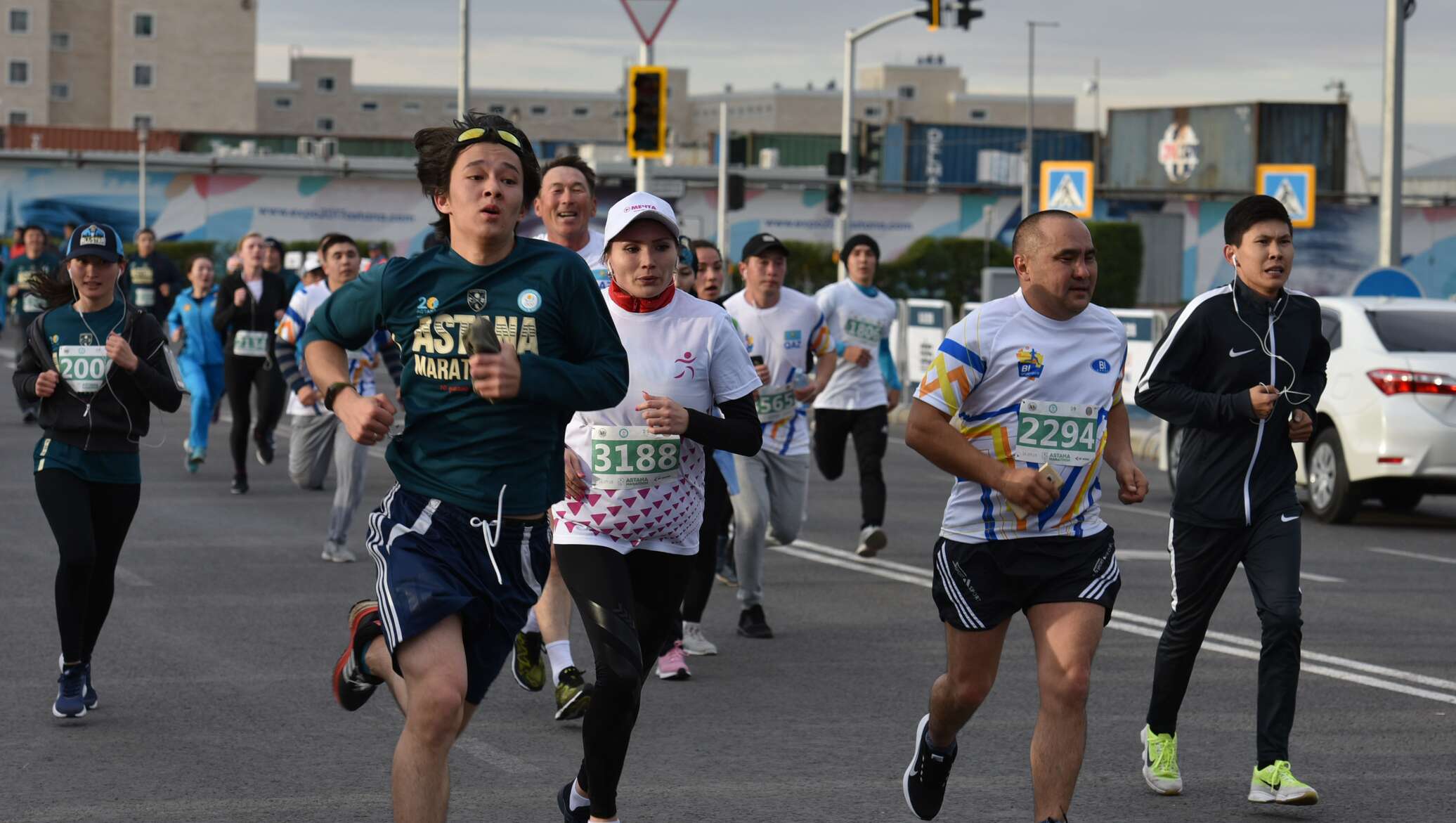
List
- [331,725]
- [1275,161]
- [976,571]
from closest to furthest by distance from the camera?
[976,571], [331,725], [1275,161]

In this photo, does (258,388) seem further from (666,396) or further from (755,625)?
(666,396)

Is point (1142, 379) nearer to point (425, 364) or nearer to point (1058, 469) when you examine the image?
point (1058, 469)

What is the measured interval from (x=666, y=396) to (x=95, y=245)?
2721mm

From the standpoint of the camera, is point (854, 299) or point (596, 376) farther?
point (854, 299)

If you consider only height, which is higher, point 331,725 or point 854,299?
point 854,299

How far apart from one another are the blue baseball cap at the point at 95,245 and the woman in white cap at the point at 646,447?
7.51 ft

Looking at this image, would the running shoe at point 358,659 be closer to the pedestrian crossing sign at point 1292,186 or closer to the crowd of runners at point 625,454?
the crowd of runners at point 625,454

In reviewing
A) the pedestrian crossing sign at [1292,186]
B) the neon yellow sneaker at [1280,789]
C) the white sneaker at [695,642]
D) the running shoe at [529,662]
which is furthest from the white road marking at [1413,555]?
the pedestrian crossing sign at [1292,186]

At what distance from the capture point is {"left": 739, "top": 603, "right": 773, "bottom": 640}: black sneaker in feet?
30.8

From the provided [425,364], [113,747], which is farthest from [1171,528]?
[113,747]

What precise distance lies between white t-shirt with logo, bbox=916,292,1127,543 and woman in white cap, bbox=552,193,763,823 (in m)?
0.72

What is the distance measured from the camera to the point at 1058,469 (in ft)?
18.0

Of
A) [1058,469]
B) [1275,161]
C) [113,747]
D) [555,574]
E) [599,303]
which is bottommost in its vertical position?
[113,747]

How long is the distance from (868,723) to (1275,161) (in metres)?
71.2
